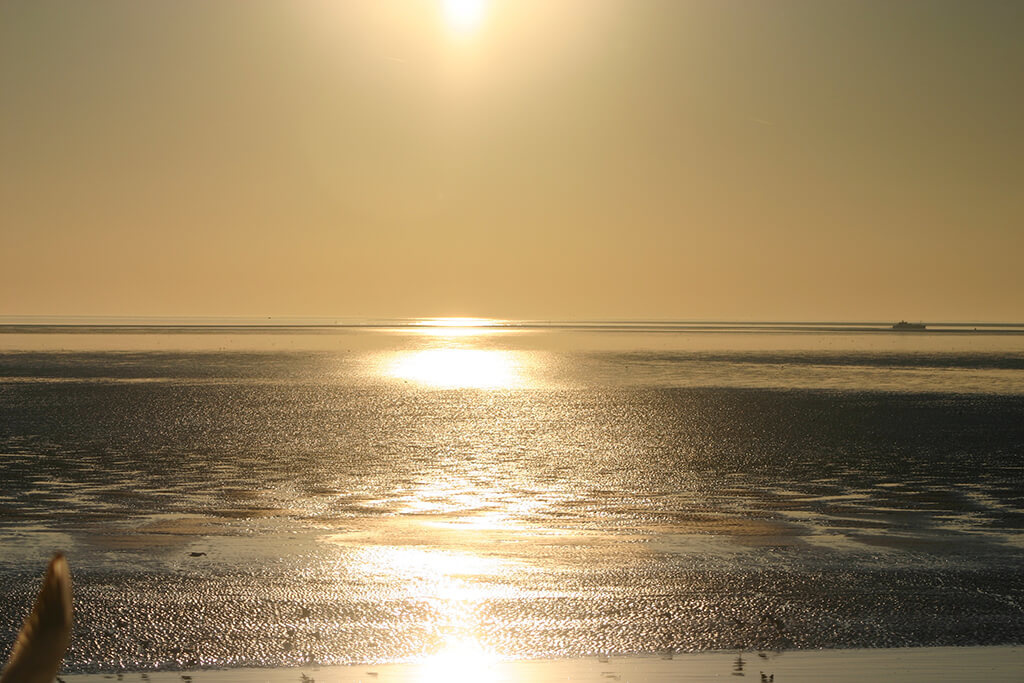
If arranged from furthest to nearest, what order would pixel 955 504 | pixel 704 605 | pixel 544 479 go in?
pixel 544 479 < pixel 955 504 < pixel 704 605

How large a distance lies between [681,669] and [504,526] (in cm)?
586

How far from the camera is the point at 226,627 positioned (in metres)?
8.97

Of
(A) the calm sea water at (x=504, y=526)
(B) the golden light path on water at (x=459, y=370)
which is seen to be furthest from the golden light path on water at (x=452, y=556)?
(B) the golden light path on water at (x=459, y=370)

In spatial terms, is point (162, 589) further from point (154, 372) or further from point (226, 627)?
point (154, 372)

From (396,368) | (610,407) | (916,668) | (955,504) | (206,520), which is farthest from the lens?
(396,368)

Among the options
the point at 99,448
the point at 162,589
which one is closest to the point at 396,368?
the point at 99,448

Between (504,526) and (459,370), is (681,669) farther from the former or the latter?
(459,370)

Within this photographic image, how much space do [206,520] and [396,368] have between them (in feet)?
136

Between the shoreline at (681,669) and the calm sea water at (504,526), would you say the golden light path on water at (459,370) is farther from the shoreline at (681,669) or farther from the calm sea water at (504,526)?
the shoreline at (681,669)

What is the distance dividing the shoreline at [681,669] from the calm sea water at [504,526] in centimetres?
26

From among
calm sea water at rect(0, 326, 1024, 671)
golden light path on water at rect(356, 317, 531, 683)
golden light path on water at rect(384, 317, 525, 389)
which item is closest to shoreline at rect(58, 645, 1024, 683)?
golden light path on water at rect(356, 317, 531, 683)

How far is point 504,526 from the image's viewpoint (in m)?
13.7

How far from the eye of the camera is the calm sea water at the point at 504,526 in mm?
9039

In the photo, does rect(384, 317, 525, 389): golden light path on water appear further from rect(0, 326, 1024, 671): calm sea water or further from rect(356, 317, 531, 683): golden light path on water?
rect(356, 317, 531, 683): golden light path on water
